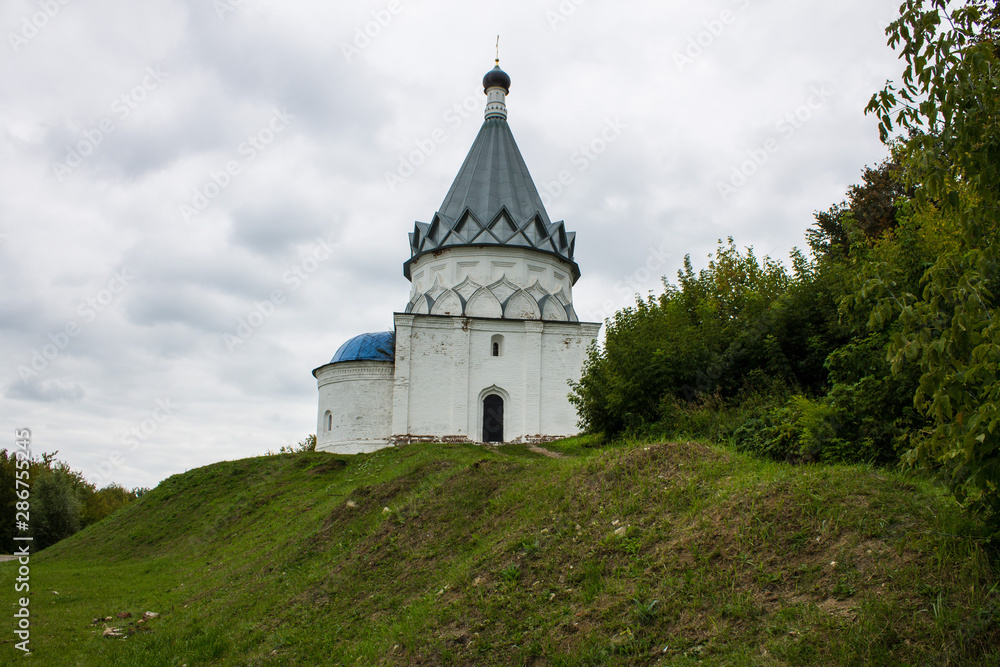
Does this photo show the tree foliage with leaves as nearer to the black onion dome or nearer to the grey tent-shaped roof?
the grey tent-shaped roof

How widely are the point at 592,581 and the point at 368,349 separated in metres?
18.1

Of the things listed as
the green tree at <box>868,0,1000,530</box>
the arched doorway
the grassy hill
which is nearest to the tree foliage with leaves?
the arched doorway

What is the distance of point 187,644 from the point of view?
23.7 feet

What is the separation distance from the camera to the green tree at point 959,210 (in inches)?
141

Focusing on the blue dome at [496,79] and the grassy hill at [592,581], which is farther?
the blue dome at [496,79]

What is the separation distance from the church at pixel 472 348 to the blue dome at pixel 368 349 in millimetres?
40

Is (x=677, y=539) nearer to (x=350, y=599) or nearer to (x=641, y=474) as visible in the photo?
(x=641, y=474)

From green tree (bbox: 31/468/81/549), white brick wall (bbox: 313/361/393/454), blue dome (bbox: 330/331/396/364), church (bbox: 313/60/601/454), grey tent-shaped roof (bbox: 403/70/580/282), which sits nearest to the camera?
church (bbox: 313/60/601/454)

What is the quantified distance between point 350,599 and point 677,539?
11.7ft

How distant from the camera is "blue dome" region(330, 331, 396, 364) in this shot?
2280cm

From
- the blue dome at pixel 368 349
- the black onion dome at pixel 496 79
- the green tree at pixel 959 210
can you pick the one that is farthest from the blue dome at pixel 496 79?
the green tree at pixel 959 210

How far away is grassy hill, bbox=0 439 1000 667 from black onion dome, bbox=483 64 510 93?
69.5 ft

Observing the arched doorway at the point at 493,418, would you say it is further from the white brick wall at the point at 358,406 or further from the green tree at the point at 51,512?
the green tree at the point at 51,512

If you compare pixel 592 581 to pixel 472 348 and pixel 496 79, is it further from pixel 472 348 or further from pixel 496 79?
pixel 496 79
